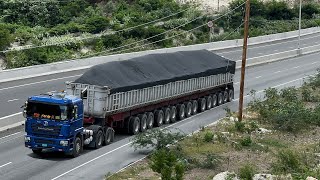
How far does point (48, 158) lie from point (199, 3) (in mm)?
80660

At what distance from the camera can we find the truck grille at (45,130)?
2778 centimetres

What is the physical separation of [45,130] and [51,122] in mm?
446

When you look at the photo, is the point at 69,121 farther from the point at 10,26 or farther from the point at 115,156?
the point at 10,26

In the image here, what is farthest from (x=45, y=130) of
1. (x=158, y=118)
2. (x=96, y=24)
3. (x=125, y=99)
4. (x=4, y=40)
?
(x=96, y=24)

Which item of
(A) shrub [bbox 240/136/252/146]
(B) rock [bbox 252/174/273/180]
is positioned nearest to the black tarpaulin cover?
(A) shrub [bbox 240/136/252/146]

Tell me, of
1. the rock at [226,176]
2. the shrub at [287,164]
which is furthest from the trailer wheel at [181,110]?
the rock at [226,176]

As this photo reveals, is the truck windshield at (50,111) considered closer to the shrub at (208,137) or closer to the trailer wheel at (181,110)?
the shrub at (208,137)

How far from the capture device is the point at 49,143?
1098 inches

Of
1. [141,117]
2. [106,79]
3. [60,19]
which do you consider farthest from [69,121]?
[60,19]

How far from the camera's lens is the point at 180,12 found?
96500 mm

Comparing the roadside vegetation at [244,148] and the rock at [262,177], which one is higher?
the rock at [262,177]

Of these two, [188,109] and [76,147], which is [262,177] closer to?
[76,147]

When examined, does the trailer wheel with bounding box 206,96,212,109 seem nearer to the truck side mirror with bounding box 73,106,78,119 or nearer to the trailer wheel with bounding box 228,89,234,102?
the trailer wheel with bounding box 228,89,234,102

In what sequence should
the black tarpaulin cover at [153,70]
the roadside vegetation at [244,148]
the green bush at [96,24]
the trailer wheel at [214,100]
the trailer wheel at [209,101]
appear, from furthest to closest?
the green bush at [96,24], the trailer wheel at [214,100], the trailer wheel at [209,101], the black tarpaulin cover at [153,70], the roadside vegetation at [244,148]
